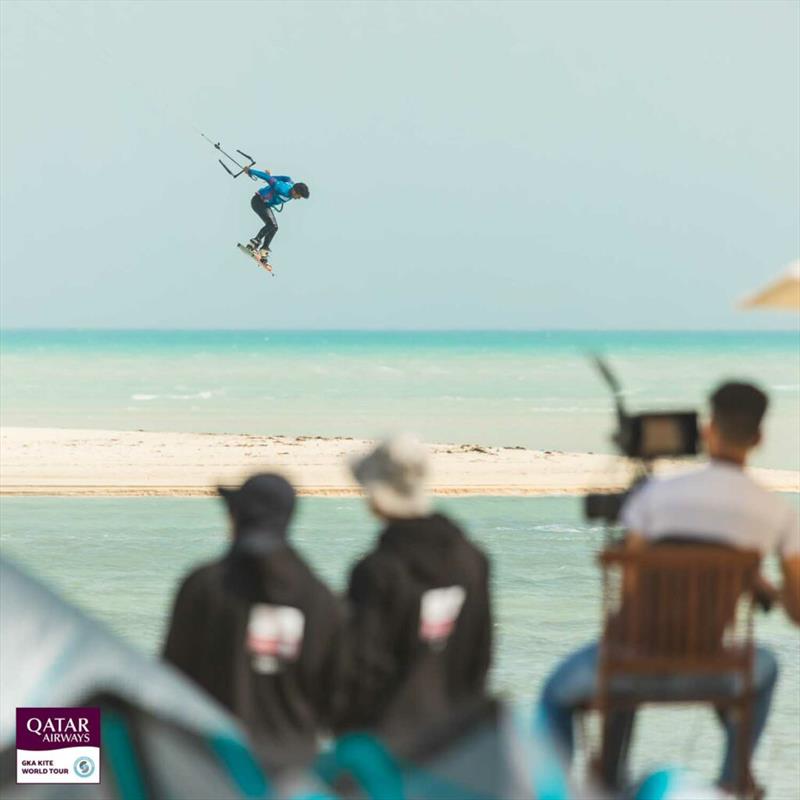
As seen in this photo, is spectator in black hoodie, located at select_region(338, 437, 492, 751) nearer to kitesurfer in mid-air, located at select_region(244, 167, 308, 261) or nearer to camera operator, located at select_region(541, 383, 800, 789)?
camera operator, located at select_region(541, 383, 800, 789)

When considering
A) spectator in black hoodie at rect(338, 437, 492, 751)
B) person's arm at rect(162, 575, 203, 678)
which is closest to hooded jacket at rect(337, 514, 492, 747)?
spectator in black hoodie at rect(338, 437, 492, 751)

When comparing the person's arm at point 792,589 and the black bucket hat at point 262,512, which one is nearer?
the black bucket hat at point 262,512

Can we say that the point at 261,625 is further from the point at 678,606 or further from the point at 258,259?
the point at 258,259

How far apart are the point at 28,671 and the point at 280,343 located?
86.3 meters

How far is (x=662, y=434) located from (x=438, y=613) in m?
0.80

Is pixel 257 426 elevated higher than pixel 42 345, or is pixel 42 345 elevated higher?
pixel 42 345

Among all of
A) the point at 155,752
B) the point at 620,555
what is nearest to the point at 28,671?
the point at 155,752

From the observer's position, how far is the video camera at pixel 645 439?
354 centimetres

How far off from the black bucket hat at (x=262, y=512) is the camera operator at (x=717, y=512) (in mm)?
888

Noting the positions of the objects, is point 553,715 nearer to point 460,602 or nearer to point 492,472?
→ point 460,602

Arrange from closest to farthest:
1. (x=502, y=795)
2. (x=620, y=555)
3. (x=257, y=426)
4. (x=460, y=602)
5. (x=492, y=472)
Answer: (x=502, y=795), (x=460, y=602), (x=620, y=555), (x=492, y=472), (x=257, y=426)

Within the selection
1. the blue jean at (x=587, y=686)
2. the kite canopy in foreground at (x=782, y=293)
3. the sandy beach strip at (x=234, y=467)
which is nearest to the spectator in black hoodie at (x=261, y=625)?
the blue jean at (x=587, y=686)

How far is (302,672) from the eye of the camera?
2.97m

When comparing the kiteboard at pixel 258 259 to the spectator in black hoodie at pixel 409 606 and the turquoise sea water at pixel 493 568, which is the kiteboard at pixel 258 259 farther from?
the spectator in black hoodie at pixel 409 606
